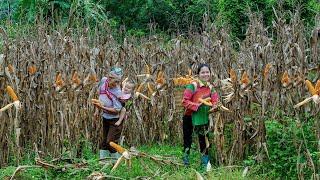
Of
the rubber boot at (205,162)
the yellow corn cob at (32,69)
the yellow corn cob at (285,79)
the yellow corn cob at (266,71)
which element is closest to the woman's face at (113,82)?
the yellow corn cob at (32,69)

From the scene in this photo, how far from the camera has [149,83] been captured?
8102 millimetres

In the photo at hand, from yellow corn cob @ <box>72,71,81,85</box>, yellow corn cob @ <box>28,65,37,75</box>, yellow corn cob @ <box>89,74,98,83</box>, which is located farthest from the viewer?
yellow corn cob @ <box>89,74,98,83</box>

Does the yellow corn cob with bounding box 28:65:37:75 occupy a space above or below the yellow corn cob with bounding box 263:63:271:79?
above

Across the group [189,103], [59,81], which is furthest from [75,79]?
[189,103]

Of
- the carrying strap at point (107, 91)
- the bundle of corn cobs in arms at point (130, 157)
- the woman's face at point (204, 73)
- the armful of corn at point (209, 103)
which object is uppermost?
the woman's face at point (204, 73)

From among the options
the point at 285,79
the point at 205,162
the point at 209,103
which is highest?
the point at 285,79

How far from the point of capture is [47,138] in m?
6.84

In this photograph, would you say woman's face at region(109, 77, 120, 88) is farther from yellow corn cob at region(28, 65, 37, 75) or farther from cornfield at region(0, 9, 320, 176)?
yellow corn cob at region(28, 65, 37, 75)

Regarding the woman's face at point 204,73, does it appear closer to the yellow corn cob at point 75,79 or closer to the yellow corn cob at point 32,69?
the yellow corn cob at point 75,79

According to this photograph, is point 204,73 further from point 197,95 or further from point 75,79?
point 75,79

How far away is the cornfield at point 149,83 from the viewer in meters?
5.99

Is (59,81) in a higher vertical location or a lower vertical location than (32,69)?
lower

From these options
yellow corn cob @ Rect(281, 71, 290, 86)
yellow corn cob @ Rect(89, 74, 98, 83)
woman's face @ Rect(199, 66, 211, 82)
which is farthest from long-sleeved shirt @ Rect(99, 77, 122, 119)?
yellow corn cob @ Rect(281, 71, 290, 86)

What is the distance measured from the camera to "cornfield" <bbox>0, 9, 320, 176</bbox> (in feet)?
19.6
